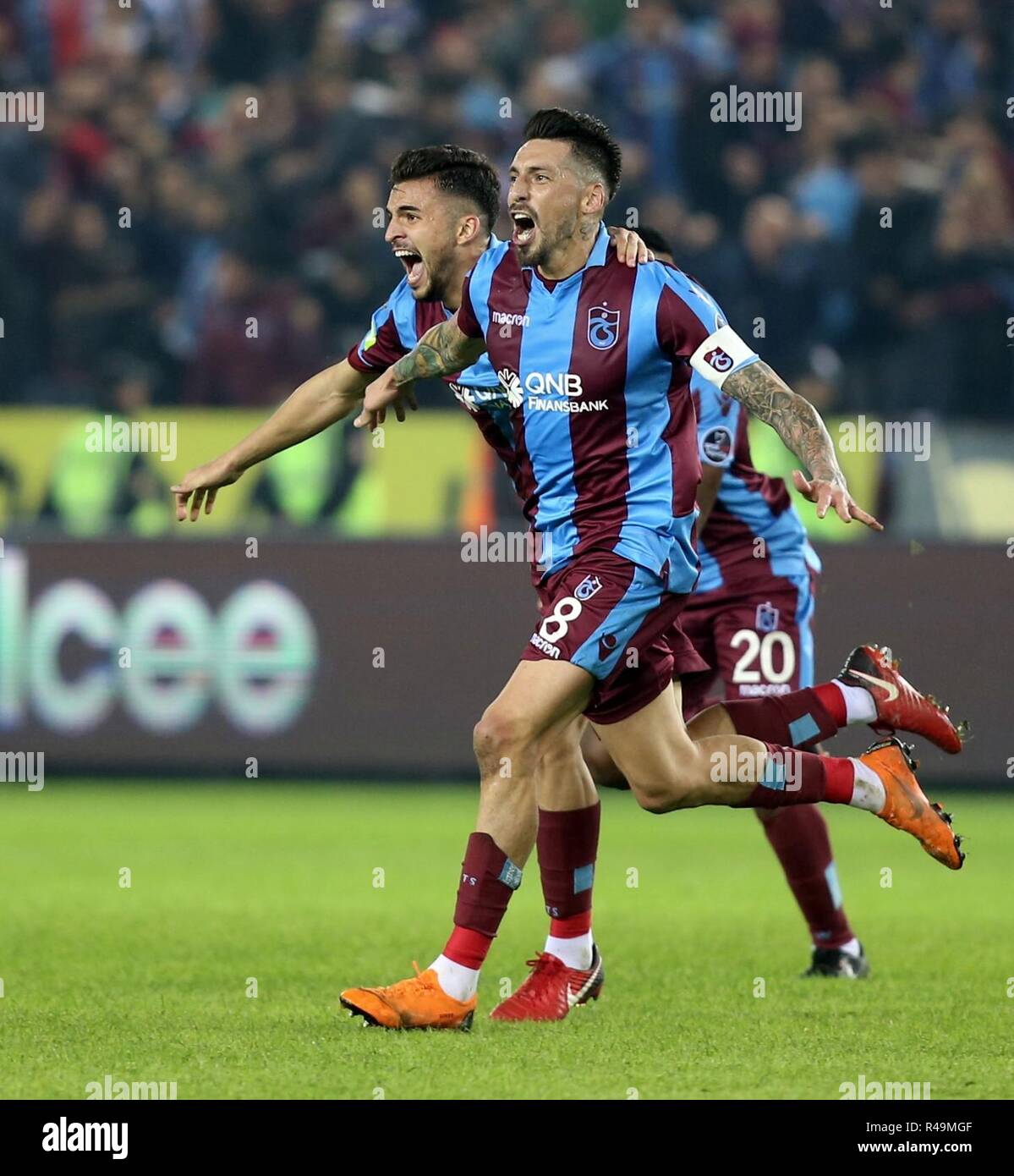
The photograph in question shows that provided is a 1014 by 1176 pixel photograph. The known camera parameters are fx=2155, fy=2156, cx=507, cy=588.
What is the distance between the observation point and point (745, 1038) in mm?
5395

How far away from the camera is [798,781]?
19.4 feet

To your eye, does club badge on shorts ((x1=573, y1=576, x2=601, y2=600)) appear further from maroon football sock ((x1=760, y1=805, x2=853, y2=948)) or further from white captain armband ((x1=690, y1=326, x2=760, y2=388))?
maroon football sock ((x1=760, y1=805, x2=853, y2=948))

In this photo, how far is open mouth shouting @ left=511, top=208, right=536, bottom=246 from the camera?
222 inches

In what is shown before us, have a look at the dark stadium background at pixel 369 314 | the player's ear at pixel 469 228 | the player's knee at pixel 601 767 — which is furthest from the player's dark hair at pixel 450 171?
the dark stadium background at pixel 369 314

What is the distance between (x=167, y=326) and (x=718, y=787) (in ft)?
28.7

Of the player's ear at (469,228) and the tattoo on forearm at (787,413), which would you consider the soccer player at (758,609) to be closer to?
the player's ear at (469,228)

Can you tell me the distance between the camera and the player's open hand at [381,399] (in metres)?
5.99

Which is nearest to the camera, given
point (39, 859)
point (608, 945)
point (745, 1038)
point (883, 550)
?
point (745, 1038)

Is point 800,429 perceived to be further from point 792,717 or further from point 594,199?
point 792,717

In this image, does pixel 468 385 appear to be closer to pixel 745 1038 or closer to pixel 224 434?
pixel 745 1038

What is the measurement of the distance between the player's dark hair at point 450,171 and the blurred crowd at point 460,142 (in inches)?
259

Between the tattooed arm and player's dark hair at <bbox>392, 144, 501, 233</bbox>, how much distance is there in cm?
45

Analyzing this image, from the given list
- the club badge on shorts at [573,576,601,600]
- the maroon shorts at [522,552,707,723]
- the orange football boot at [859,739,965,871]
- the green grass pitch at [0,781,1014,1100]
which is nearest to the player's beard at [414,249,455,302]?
the maroon shorts at [522,552,707,723]
